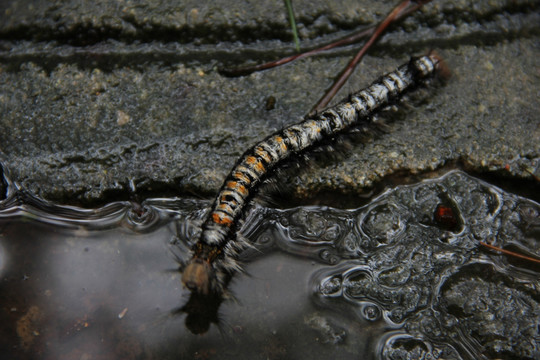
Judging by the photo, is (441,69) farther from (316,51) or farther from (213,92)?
(213,92)

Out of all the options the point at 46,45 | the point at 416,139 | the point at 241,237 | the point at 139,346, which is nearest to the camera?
the point at 139,346

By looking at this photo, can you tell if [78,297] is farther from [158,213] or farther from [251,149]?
[251,149]

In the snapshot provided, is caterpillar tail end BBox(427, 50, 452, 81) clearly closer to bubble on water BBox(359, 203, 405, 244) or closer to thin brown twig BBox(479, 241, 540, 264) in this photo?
bubble on water BBox(359, 203, 405, 244)

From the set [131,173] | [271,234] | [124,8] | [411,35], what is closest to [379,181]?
[271,234]

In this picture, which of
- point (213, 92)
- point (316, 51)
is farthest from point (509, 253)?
point (213, 92)

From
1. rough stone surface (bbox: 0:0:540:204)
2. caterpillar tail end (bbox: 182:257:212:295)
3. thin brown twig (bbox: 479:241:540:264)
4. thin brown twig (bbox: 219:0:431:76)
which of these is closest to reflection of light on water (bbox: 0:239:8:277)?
rough stone surface (bbox: 0:0:540:204)
